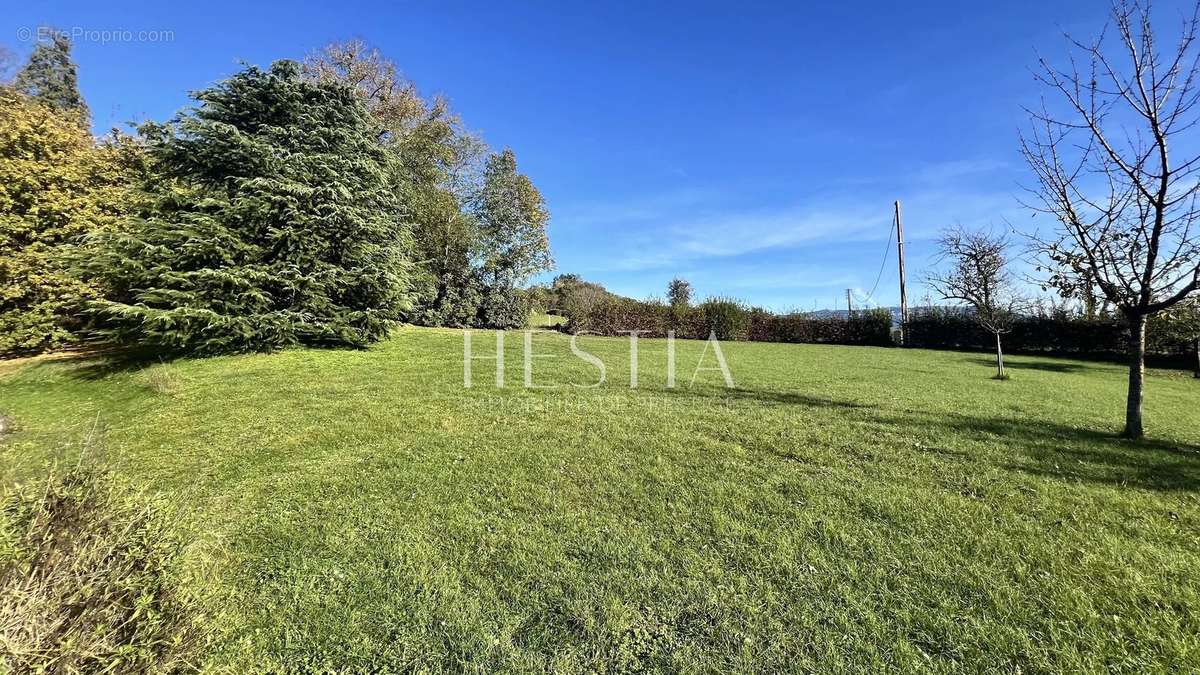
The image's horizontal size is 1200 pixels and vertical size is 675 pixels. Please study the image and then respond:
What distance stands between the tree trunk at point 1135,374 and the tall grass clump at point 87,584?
7995mm

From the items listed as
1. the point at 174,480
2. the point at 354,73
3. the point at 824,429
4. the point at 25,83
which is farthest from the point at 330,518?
the point at 25,83

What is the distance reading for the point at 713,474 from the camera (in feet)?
12.1

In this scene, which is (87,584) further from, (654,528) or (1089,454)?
(1089,454)

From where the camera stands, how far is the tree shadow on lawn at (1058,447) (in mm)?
3738

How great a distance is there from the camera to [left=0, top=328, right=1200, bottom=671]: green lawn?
6.09ft

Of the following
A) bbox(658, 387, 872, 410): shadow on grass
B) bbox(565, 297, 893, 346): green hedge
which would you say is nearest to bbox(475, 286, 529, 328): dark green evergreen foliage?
bbox(565, 297, 893, 346): green hedge

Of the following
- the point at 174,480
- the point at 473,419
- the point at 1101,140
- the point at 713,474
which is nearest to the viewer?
the point at 174,480

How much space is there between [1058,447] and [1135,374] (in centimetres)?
152

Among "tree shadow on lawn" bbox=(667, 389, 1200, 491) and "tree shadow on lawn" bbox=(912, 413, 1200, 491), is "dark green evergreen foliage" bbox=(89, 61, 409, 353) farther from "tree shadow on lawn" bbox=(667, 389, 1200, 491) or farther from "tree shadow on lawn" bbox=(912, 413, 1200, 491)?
"tree shadow on lawn" bbox=(912, 413, 1200, 491)

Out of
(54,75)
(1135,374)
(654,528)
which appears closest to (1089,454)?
(1135,374)

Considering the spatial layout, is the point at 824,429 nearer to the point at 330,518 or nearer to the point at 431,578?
the point at 431,578

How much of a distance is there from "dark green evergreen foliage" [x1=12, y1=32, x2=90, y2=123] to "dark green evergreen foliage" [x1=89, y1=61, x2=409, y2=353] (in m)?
21.6

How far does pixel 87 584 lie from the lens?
1289mm

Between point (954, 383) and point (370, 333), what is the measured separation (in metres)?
12.7
